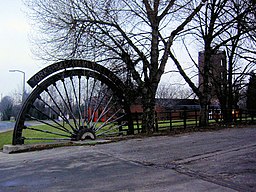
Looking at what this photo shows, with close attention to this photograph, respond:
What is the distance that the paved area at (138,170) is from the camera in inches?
198

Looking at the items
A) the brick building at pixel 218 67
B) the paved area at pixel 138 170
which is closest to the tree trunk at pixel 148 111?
the paved area at pixel 138 170

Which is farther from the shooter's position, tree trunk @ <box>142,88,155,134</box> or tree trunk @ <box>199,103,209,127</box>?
tree trunk @ <box>199,103,209,127</box>

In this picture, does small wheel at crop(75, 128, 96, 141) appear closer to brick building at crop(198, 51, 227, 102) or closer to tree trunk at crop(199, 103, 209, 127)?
tree trunk at crop(199, 103, 209, 127)

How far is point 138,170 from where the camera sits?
6199 mm

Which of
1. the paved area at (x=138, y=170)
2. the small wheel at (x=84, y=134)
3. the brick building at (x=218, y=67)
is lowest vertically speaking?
the paved area at (x=138, y=170)

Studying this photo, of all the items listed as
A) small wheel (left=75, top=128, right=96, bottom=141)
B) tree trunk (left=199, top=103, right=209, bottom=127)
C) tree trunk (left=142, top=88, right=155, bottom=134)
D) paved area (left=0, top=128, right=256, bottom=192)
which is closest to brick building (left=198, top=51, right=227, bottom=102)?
tree trunk (left=199, top=103, right=209, bottom=127)

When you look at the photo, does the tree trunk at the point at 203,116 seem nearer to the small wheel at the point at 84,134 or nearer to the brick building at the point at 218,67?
the brick building at the point at 218,67

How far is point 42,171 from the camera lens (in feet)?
20.9

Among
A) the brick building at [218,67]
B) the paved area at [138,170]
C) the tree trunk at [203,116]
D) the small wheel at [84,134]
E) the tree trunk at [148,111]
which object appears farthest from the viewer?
the brick building at [218,67]

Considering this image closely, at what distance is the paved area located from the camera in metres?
5.03

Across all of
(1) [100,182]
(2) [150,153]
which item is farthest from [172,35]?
(1) [100,182]

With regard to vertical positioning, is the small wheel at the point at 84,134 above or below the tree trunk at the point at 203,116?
below

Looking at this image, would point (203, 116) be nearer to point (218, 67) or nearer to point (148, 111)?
point (148, 111)

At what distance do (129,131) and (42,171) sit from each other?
8.34 m
